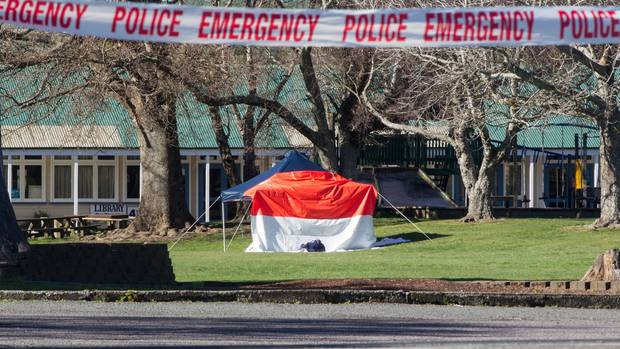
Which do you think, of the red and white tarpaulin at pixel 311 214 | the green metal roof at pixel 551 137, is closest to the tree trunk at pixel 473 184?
the red and white tarpaulin at pixel 311 214

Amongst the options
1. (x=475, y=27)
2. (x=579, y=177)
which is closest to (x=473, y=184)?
(x=579, y=177)

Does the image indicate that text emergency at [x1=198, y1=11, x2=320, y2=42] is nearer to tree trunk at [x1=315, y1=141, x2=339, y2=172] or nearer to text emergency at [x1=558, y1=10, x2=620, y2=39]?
text emergency at [x1=558, y1=10, x2=620, y2=39]

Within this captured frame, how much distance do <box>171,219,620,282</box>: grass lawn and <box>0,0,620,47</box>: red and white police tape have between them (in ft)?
36.9

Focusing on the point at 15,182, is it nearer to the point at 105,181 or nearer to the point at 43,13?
the point at 105,181

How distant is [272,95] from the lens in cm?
4112

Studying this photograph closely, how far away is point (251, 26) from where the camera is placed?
1244 cm

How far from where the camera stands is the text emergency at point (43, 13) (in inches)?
480

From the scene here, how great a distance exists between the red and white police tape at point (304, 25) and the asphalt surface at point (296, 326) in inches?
119

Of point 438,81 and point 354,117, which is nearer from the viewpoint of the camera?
point 438,81

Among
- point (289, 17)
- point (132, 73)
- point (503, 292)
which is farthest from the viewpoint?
point (132, 73)

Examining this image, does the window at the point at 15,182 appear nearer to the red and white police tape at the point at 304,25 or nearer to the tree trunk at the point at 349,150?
the tree trunk at the point at 349,150

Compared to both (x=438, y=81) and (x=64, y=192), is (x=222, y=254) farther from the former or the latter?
(x=64, y=192)

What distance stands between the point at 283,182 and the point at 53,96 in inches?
271

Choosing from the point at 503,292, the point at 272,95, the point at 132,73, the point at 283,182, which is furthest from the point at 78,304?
the point at 272,95
